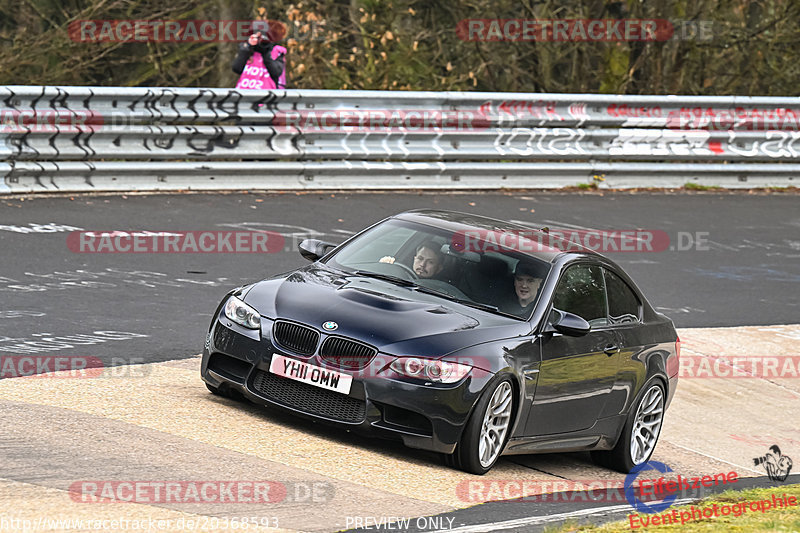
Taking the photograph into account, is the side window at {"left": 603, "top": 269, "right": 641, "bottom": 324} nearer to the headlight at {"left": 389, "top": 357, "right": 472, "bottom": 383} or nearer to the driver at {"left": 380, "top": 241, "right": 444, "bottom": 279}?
the driver at {"left": 380, "top": 241, "right": 444, "bottom": 279}

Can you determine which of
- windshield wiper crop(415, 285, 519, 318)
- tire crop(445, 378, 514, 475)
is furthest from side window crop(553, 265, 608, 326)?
tire crop(445, 378, 514, 475)

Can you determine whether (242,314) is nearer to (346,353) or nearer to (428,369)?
(346,353)

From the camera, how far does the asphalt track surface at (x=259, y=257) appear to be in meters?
10.3

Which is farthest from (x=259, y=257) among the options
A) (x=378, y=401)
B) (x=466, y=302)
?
(x=378, y=401)

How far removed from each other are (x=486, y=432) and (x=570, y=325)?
0.91 m

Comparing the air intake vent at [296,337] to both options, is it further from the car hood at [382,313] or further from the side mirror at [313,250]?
the side mirror at [313,250]

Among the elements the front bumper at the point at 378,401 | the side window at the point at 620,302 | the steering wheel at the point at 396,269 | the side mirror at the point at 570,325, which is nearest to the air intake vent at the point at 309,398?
the front bumper at the point at 378,401

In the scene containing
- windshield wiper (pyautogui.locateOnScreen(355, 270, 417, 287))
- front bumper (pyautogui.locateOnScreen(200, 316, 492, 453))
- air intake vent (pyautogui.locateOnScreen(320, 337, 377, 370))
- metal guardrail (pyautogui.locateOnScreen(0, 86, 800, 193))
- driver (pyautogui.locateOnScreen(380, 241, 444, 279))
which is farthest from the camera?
metal guardrail (pyautogui.locateOnScreen(0, 86, 800, 193))

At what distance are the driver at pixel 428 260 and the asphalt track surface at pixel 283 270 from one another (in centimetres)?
121

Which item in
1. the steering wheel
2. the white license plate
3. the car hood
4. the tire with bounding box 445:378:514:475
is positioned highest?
the steering wheel

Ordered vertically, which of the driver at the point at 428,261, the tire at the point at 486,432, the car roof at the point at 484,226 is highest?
the car roof at the point at 484,226

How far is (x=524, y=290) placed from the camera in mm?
8242

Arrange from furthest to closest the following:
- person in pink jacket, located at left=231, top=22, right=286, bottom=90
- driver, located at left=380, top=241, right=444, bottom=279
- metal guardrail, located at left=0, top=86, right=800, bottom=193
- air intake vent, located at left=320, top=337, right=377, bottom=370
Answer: person in pink jacket, located at left=231, top=22, right=286, bottom=90 → metal guardrail, located at left=0, top=86, right=800, bottom=193 → driver, located at left=380, top=241, right=444, bottom=279 → air intake vent, located at left=320, top=337, right=377, bottom=370

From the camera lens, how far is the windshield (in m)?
8.20
